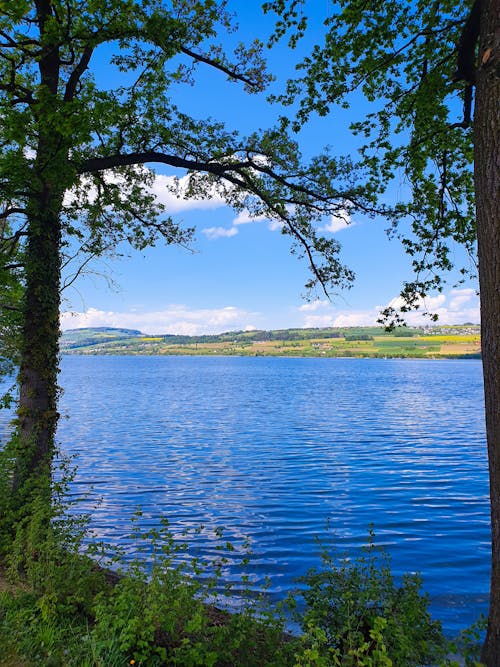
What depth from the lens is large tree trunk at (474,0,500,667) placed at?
5.17 m

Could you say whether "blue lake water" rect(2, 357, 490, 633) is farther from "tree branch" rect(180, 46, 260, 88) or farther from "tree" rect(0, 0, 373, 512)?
"tree branch" rect(180, 46, 260, 88)

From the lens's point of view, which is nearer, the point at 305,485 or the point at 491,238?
the point at 491,238

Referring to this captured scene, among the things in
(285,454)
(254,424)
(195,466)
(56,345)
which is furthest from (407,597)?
(254,424)

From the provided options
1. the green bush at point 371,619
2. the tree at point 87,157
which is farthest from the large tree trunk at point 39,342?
the green bush at point 371,619

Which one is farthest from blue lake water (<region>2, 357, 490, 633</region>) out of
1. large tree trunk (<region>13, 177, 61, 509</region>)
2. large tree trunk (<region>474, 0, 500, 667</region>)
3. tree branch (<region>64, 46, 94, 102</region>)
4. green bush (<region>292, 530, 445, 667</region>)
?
tree branch (<region>64, 46, 94, 102</region>)

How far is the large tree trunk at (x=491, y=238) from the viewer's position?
17.0 ft

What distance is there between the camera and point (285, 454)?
1097 inches

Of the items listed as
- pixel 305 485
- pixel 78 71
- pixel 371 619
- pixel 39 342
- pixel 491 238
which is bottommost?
pixel 305 485

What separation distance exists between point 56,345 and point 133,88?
6.50 m

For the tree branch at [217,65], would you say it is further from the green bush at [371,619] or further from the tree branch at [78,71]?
the green bush at [371,619]

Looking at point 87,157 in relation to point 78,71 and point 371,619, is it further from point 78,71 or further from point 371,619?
point 371,619

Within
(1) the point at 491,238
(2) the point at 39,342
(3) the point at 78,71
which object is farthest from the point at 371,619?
(3) the point at 78,71

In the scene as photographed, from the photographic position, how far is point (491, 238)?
518cm

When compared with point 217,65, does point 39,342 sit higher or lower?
lower
